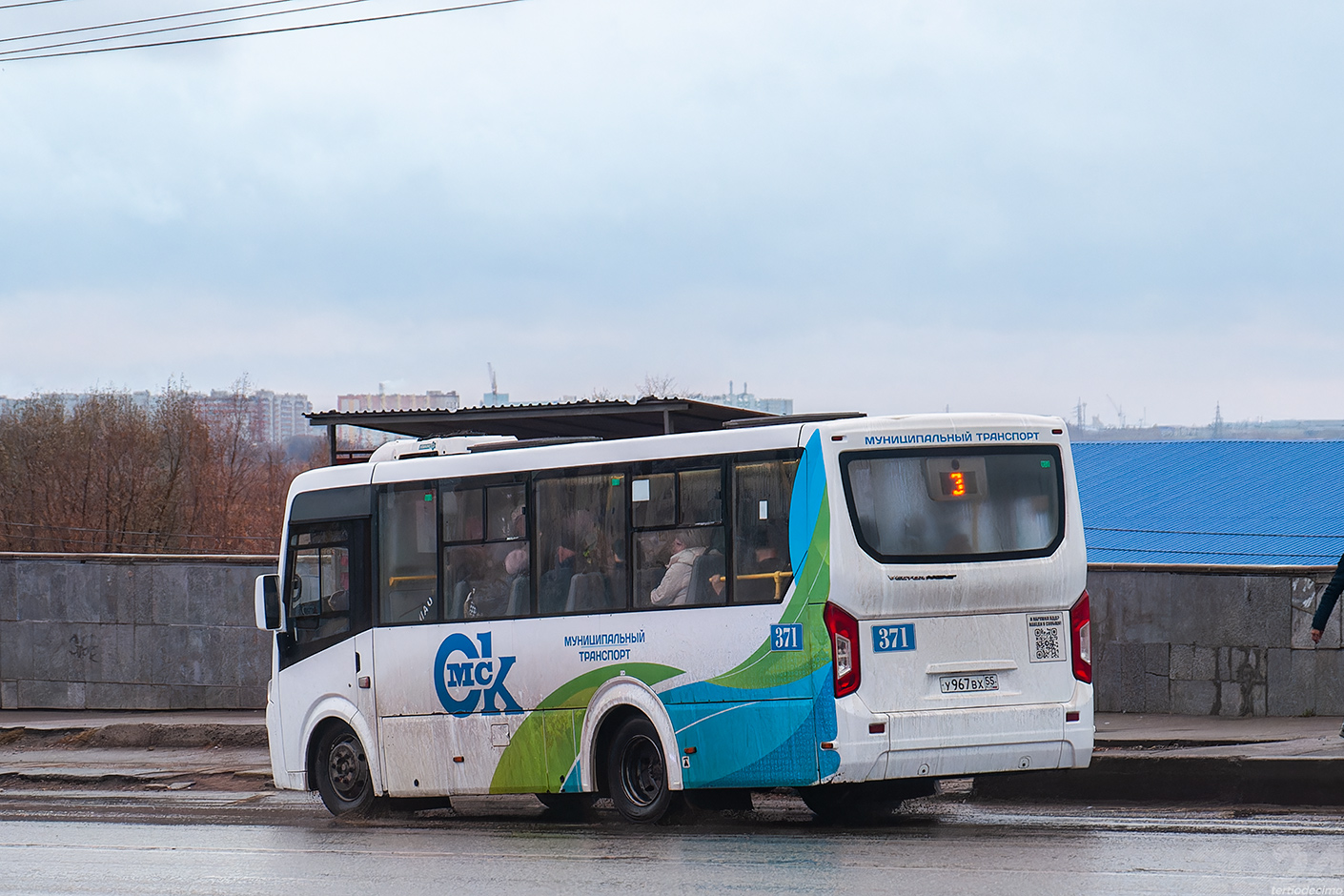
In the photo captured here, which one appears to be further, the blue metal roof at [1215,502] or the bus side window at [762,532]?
the blue metal roof at [1215,502]

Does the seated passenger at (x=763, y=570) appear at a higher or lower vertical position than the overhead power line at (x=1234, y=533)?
higher

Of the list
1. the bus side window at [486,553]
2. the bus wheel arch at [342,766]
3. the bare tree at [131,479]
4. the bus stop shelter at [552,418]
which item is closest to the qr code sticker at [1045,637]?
the bus side window at [486,553]

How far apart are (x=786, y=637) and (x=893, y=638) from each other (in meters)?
0.67

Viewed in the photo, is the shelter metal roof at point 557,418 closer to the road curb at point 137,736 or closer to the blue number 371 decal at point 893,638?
the road curb at point 137,736

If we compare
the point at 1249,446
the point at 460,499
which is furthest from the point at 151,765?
the point at 1249,446

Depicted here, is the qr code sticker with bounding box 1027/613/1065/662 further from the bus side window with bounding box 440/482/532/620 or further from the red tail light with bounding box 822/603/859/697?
the bus side window with bounding box 440/482/532/620

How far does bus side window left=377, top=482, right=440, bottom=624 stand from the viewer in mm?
12000

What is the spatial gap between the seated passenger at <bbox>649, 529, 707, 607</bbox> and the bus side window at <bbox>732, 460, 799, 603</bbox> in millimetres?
351

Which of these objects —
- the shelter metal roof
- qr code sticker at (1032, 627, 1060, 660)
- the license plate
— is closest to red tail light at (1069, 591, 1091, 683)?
qr code sticker at (1032, 627, 1060, 660)

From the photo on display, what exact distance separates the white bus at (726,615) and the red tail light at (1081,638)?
2 centimetres

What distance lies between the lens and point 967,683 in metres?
9.63

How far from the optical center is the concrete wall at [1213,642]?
1404cm

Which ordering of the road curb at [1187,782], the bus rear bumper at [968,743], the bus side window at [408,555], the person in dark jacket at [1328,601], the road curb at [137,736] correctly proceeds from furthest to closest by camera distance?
the road curb at [137,736], the bus side window at [408,555], the person in dark jacket at [1328,601], the road curb at [1187,782], the bus rear bumper at [968,743]

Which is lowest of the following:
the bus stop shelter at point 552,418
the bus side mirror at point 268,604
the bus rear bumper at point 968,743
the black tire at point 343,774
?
the black tire at point 343,774
